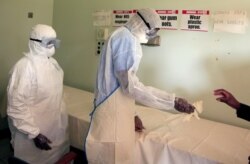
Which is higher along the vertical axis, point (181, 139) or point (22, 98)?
point (22, 98)

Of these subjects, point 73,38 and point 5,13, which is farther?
point 73,38

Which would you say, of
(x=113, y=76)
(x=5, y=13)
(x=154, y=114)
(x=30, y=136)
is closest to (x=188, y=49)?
(x=154, y=114)

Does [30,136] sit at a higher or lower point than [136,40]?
lower

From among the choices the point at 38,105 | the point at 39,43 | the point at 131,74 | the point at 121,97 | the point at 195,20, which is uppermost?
the point at 195,20

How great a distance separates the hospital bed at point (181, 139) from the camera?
137 centimetres

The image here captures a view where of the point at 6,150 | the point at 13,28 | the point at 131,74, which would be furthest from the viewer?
the point at 13,28

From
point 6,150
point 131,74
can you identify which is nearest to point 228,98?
point 131,74

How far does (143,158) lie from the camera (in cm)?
153

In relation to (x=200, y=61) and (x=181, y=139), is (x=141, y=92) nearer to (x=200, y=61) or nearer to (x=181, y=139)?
(x=181, y=139)

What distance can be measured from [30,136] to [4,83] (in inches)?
59.4

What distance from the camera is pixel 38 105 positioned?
5.67ft

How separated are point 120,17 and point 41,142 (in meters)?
1.50

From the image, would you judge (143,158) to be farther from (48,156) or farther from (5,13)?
(5,13)

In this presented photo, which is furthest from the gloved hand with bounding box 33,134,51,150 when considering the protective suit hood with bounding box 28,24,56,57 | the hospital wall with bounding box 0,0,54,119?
the hospital wall with bounding box 0,0,54,119
